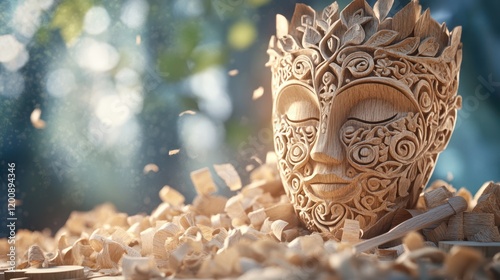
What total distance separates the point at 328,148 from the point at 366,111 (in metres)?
0.13

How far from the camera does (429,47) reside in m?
1.44

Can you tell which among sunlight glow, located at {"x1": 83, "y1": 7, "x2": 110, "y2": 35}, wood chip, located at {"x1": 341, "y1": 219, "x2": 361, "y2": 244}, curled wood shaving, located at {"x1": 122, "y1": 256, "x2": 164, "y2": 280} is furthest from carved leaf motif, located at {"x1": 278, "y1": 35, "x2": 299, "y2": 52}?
sunlight glow, located at {"x1": 83, "y1": 7, "x2": 110, "y2": 35}

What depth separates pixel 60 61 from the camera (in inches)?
84.3

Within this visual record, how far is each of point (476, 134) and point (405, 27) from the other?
36.6 inches

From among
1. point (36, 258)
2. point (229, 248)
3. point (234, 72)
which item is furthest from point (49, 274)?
point (234, 72)

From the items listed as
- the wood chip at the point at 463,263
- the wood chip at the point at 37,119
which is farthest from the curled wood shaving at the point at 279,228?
the wood chip at the point at 37,119

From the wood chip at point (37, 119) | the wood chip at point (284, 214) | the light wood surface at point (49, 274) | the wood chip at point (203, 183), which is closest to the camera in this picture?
the light wood surface at point (49, 274)

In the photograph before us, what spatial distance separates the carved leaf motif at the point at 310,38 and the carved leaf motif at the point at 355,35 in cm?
9

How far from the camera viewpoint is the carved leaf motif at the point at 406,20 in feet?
4.66

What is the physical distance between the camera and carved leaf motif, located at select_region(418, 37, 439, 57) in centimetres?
143

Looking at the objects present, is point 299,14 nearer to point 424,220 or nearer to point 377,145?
point 377,145

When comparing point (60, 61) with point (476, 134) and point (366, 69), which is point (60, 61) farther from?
point (476, 134)

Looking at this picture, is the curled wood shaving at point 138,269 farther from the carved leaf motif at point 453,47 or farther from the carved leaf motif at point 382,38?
the carved leaf motif at point 453,47

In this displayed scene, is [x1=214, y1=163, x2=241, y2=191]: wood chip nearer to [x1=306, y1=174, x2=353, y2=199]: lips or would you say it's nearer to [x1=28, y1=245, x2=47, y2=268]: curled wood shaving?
[x1=306, y1=174, x2=353, y2=199]: lips
